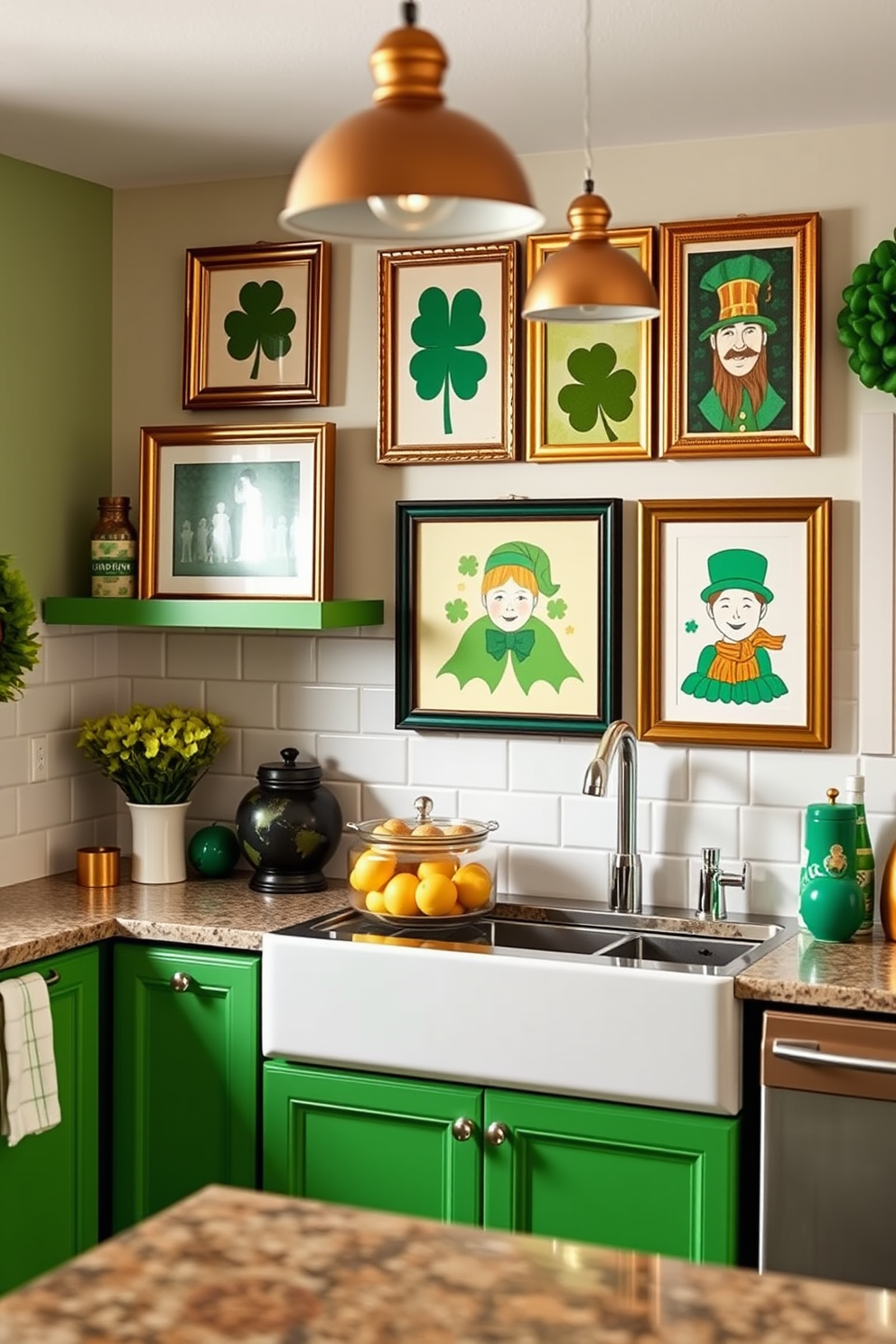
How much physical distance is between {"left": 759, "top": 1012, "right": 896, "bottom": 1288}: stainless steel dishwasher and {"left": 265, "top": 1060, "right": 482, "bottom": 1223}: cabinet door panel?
1.73 feet

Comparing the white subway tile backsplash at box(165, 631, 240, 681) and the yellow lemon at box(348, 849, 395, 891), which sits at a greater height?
the white subway tile backsplash at box(165, 631, 240, 681)

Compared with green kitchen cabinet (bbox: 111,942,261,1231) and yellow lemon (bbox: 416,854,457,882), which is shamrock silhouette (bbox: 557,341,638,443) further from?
green kitchen cabinet (bbox: 111,942,261,1231)

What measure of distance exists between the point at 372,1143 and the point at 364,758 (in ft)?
3.12

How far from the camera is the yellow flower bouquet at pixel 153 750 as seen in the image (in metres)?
3.54

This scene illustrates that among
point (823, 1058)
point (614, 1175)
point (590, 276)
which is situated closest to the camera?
point (590, 276)

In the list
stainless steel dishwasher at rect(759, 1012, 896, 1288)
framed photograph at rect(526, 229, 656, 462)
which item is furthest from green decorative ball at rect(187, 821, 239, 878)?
stainless steel dishwasher at rect(759, 1012, 896, 1288)

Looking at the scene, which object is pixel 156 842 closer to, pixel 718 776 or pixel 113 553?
pixel 113 553

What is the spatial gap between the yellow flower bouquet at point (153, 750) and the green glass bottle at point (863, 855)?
1.38 meters

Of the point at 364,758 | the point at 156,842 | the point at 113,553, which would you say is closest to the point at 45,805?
the point at 156,842

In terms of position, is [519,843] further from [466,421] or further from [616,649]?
[466,421]

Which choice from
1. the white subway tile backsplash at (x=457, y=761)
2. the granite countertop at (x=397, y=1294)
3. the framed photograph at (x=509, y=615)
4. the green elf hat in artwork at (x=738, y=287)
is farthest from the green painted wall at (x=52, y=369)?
the granite countertop at (x=397, y=1294)

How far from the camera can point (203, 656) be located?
12.5 ft

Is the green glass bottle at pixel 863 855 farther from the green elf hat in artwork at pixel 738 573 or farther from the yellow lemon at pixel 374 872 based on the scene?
the yellow lemon at pixel 374 872

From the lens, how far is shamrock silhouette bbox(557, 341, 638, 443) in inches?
132
